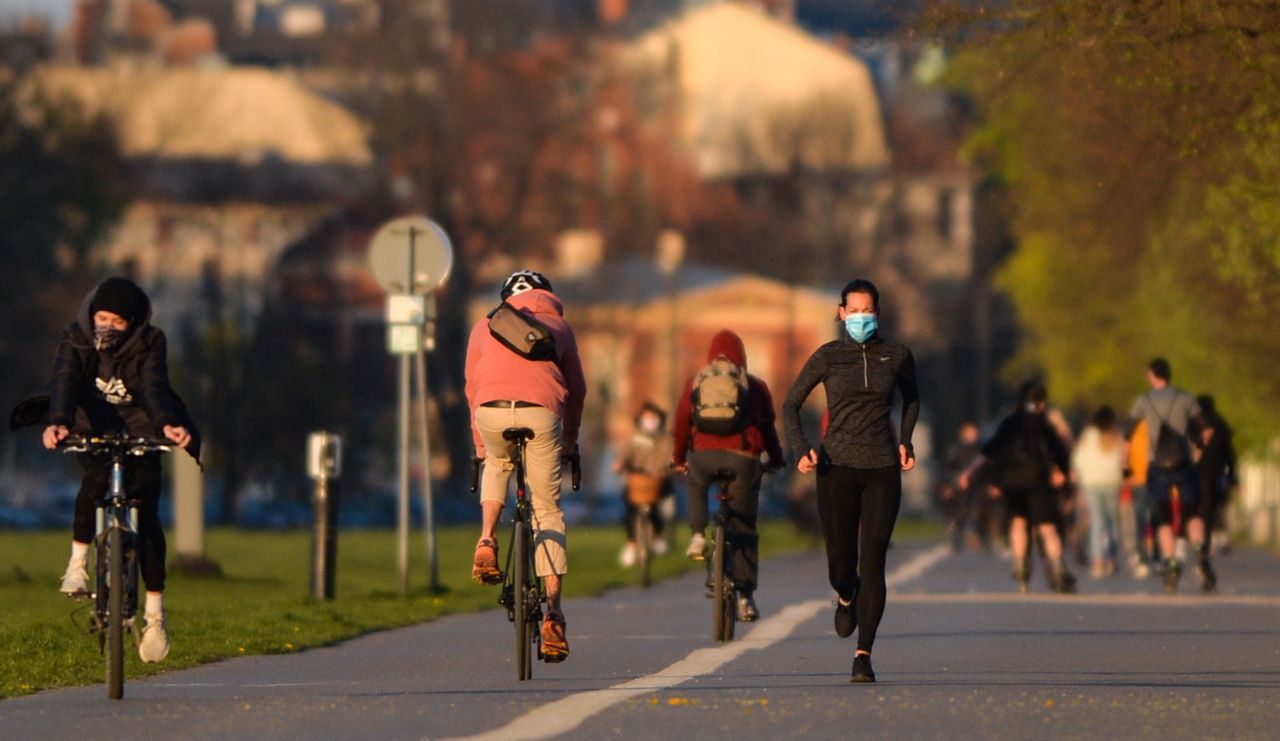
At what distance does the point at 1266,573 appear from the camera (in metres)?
31.9

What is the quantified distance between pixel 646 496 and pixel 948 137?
94985 mm

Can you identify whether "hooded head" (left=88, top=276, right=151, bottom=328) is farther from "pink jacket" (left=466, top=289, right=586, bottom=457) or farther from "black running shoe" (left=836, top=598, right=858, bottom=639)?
"black running shoe" (left=836, top=598, right=858, bottom=639)

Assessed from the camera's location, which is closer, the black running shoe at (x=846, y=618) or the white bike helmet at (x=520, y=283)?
the white bike helmet at (x=520, y=283)

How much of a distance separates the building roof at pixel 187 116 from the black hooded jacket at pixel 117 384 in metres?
49.0

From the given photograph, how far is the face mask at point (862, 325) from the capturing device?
14.3 meters

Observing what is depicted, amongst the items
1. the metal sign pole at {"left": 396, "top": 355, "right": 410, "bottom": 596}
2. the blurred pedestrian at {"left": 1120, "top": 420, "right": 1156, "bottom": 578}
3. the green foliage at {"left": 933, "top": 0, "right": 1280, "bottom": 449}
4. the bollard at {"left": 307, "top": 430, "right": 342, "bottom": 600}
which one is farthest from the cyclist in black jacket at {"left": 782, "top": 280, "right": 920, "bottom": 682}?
the blurred pedestrian at {"left": 1120, "top": 420, "right": 1156, "bottom": 578}

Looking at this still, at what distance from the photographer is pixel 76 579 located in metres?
13.5

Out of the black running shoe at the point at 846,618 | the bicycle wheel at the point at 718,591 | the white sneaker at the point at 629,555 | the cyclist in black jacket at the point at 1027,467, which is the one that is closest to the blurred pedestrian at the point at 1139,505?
the cyclist in black jacket at the point at 1027,467

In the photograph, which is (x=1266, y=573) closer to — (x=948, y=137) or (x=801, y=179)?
(x=801, y=179)

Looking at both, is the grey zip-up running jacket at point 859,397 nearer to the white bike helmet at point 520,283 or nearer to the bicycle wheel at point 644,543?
the white bike helmet at point 520,283

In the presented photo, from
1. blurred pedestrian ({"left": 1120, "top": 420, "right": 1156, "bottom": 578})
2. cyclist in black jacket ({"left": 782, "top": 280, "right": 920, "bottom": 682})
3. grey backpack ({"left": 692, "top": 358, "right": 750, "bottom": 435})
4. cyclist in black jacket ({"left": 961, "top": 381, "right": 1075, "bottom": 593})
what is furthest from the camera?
blurred pedestrian ({"left": 1120, "top": 420, "right": 1156, "bottom": 578})

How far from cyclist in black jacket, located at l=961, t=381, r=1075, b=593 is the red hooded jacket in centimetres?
690

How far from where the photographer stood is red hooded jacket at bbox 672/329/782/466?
1862 cm

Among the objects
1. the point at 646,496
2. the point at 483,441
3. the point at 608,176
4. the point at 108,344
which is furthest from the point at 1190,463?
the point at 608,176
